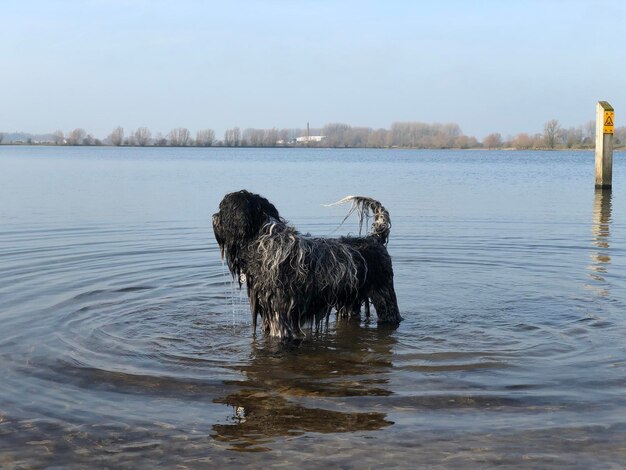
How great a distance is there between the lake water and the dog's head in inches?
46.7

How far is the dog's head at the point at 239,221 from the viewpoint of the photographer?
26.7ft

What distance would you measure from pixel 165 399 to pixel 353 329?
3265 millimetres

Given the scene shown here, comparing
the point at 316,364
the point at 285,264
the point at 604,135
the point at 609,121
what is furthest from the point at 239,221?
the point at 609,121

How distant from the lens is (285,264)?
824cm

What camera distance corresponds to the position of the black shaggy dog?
8172 millimetres

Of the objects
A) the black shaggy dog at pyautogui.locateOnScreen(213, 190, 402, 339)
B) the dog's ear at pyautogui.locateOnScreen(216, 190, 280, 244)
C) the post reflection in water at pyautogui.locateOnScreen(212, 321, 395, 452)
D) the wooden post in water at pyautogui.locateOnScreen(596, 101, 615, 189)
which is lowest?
the post reflection in water at pyautogui.locateOnScreen(212, 321, 395, 452)

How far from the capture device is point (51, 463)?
5.59 meters

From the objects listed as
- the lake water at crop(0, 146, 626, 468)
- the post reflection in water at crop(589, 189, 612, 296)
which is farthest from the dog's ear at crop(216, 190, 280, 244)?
the post reflection in water at crop(589, 189, 612, 296)

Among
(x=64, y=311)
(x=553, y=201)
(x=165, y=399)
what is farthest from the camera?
(x=553, y=201)

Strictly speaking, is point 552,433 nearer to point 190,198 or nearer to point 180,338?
point 180,338

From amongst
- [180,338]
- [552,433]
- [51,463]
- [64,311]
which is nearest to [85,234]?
[64,311]

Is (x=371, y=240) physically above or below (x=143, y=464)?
above

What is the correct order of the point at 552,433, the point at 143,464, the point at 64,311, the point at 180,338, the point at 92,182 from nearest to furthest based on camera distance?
the point at 143,464
the point at 552,433
the point at 180,338
the point at 64,311
the point at 92,182

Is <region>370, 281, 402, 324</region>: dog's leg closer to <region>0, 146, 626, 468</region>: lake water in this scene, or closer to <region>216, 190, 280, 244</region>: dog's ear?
<region>0, 146, 626, 468</region>: lake water
